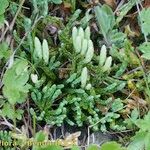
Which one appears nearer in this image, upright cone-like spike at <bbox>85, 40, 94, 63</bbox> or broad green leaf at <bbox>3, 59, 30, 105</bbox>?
broad green leaf at <bbox>3, 59, 30, 105</bbox>

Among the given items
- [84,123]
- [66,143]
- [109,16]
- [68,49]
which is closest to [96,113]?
[84,123]

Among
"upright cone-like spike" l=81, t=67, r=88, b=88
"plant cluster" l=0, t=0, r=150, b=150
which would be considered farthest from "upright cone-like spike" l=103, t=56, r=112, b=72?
"upright cone-like spike" l=81, t=67, r=88, b=88

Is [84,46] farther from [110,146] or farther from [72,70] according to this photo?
[110,146]

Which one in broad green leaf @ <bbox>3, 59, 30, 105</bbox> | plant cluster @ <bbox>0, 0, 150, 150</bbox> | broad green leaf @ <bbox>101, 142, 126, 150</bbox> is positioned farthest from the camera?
plant cluster @ <bbox>0, 0, 150, 150</bbox>

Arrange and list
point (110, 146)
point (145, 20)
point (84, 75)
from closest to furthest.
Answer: point (110, 146) → point (84, 75) → point (145, 20)

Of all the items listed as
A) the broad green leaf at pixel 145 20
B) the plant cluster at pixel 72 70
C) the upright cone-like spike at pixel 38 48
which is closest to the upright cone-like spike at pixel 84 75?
the plant cluster at pixel 72 70

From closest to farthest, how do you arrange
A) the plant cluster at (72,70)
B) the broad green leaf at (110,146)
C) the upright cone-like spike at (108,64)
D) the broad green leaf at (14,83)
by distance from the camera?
the broad green leaf at (110,146) → the broad green leaf at (14,83) → the plant cluster at (72,70) → the upright cone-like spike at (108,64)

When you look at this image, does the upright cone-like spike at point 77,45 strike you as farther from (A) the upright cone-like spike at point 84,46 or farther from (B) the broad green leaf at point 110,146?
(B) the broad green leaf at point 110,146

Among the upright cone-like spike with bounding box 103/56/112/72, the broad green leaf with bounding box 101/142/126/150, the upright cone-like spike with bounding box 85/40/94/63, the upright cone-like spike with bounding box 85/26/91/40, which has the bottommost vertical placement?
the broad green leaf with bounding box 101/142/126/150

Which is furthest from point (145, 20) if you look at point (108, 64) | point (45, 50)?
point (45, 50)

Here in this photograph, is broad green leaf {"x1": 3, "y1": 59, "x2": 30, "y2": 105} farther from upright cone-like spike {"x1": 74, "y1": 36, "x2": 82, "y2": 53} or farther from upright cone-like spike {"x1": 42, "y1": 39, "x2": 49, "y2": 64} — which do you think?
upright cone-like spike {"x1": 74, "y1": 36, "x2": 82, "y2": 53}

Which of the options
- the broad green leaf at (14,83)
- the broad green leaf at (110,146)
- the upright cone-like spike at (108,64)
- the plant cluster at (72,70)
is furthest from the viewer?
the upright cone-like spike at (108,64)

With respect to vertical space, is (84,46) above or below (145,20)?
below

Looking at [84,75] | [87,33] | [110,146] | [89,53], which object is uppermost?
[87,33]
